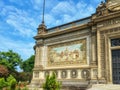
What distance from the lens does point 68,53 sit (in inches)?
885

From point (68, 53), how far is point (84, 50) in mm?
2160

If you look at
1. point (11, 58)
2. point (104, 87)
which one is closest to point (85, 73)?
point (104, 87)

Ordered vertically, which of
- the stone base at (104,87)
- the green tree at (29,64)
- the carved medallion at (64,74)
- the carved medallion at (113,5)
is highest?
the carved medallion at (113,5)

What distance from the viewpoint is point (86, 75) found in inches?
792

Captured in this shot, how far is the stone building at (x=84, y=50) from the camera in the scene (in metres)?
18.7

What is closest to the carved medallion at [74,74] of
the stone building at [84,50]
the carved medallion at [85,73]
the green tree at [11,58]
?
the stone building at [84,50]

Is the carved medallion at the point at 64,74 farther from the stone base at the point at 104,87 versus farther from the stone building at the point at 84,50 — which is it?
the stone base at the point at 104,87

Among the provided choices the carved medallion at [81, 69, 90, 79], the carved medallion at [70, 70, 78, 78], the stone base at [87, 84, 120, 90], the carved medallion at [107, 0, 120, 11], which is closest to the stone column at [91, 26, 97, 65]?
the carved medallion at [81, 69, 90, 79]

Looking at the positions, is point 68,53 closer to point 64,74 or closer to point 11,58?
point 64,74

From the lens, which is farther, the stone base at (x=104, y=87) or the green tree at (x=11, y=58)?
the green tree at (x=11, y=58)

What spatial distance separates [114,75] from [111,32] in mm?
3900

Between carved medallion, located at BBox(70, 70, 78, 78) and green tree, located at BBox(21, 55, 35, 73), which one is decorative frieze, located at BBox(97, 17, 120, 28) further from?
green tree, located at BBox(21, 55, 35, 73)

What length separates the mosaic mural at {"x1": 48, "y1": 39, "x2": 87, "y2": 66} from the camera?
837 inches

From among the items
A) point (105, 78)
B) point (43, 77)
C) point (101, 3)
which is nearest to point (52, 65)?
point (43, 77)
